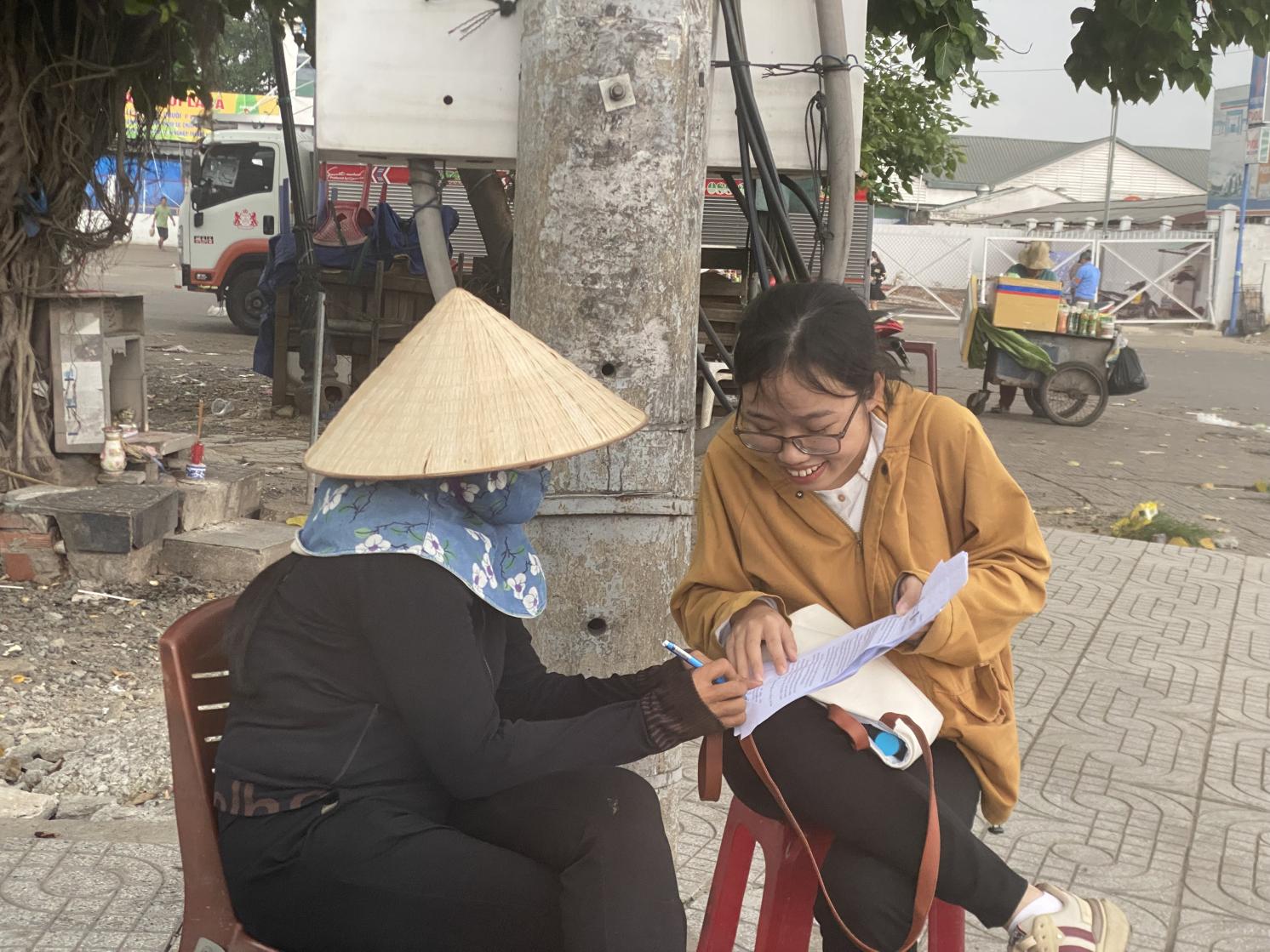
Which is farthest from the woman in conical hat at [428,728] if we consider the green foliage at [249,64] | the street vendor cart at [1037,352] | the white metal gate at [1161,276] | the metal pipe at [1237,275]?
the white metal gate at [1161,276]

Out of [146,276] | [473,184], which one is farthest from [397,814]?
[146,276]

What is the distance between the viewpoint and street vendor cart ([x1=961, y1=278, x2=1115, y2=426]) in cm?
1154

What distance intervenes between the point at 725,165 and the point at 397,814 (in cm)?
193

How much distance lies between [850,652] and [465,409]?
27.3 inches

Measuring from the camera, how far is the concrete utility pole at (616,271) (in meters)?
2.45

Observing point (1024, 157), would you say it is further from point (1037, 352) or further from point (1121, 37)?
point (1121, 37)

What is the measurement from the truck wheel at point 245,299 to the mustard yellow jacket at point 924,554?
1497cm

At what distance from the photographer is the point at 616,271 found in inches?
98.5

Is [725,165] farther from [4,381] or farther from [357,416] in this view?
[4,381]

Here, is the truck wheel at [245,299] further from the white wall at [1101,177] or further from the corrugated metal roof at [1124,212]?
the white wall at [1101,177]

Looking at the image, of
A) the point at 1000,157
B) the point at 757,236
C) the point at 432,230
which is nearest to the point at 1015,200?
the point at 1000,157

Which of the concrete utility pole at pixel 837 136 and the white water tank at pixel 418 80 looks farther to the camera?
the concrete utility pole at pixel 837 136

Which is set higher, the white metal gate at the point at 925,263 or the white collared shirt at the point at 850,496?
the white metal gate at the point at 925,263

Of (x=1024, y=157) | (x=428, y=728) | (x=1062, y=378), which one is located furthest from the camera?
(x=1024, y=157)
